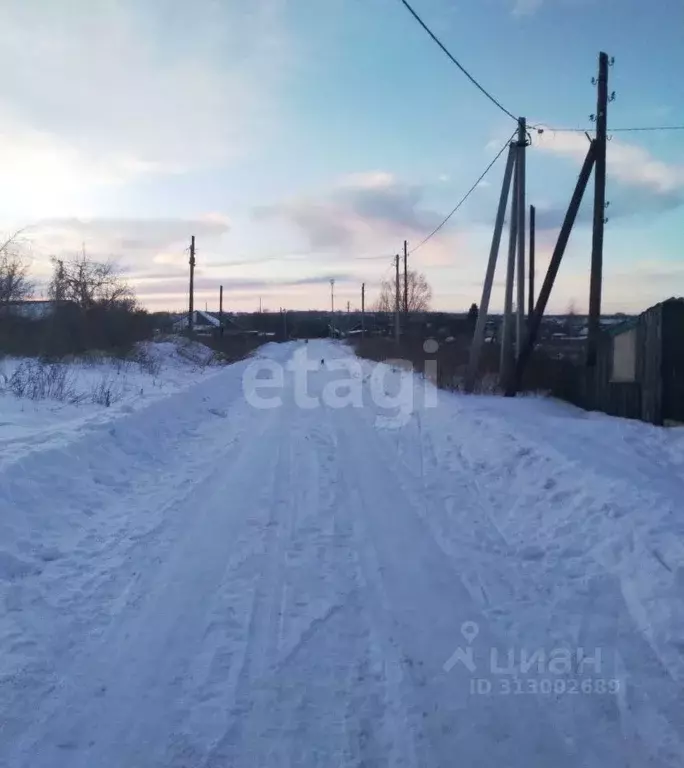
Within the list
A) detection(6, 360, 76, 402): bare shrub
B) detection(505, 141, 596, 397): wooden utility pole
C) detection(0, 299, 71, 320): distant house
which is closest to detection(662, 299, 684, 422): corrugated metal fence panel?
detection(505, 141, 596, 397): wooden utility pole

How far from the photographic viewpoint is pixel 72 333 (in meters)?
30.5

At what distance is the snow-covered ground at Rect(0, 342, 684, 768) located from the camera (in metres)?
3.32

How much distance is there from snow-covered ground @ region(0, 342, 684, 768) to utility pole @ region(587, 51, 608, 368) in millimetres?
7413

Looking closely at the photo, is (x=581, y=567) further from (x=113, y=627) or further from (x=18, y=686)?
(x=18, y=686)

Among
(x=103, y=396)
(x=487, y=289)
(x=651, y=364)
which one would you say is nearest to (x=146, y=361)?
(x=103, y=396)

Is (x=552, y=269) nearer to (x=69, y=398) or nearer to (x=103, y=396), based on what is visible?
(x=103, y=396)

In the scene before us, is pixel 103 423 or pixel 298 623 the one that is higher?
pixel 103 423

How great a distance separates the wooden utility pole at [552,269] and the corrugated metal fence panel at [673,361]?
4893 mm

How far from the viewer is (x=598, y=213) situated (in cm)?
1675

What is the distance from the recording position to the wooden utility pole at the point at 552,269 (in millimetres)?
16203

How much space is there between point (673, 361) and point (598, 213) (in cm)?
568

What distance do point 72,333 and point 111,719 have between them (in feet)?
96.7

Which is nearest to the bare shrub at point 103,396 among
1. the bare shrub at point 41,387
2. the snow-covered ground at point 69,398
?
the snow-covered ground at point 69,398

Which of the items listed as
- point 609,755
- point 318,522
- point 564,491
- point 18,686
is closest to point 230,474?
point 318,522
